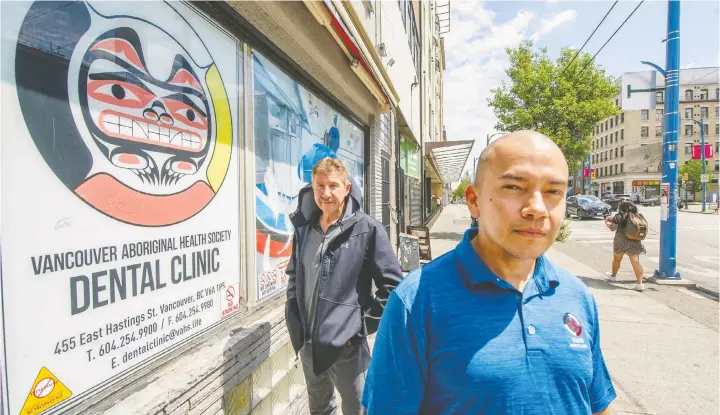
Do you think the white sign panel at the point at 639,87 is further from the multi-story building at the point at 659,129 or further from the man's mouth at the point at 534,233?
A: the multi-story building at the point at 659,129

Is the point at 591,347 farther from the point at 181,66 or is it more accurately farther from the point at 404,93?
the point at 404,93

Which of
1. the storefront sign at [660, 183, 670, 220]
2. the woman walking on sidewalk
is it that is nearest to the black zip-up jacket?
the woman walking on sidewalk

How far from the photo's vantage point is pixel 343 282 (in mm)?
2209

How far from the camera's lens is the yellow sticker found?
52.2 inches

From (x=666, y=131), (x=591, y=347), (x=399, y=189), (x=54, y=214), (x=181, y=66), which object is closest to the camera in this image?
(x=591, y=347)

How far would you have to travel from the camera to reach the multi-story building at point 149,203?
1.32m

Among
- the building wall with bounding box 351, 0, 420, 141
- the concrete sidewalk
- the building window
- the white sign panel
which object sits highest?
the building window

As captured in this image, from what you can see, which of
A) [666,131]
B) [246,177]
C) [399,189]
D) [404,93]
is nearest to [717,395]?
[246,177]

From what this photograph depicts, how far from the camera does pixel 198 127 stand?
7.13 feet

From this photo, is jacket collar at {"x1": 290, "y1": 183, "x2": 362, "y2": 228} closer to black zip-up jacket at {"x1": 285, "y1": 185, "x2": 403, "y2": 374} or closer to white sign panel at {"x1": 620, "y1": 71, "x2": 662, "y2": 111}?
black zip-up jacket at {"x1": 285, "y1": 185, "x2": 403, "y2": 374}

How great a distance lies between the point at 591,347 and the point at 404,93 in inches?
338

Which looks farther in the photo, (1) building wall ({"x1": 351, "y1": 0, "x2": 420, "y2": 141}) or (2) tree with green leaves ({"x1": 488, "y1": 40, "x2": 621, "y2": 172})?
(2) tree with green leaves ({"x1": 488, "y1": 40, "x2": 621, "y2": 172})

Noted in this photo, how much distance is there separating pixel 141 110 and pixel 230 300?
1.29 meters

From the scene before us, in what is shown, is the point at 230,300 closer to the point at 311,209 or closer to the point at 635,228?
the point at 311,209
